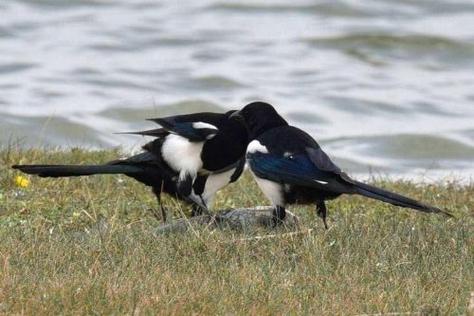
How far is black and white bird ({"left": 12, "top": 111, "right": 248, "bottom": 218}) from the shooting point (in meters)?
7.04

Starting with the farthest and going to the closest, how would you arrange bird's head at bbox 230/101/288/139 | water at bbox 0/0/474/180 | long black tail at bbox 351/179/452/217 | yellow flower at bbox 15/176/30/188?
water at bbox 0/0/474/180 → yellow flower at bbox 15/176/30/188 → bird's head at bbox 230/101/288/139 → long black tail at bbox 351/179/452/217

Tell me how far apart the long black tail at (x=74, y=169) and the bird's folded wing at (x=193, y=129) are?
A: 13.0 inches

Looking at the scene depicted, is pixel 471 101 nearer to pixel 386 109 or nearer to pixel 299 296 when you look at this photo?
pixel 386 109

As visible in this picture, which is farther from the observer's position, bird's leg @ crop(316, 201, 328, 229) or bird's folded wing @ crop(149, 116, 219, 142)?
bird's folded wing @ crop(149, 116, 219, 142)

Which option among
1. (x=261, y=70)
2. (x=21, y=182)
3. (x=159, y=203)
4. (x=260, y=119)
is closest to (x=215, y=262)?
(x=260, y=119)

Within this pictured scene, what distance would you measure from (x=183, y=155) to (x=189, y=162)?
55 millimetres

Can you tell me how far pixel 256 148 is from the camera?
677cm

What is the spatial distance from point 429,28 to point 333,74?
252 cm

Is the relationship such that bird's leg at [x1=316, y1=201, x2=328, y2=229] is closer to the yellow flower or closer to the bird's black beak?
the bird's black beak

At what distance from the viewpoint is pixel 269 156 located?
663 centimetres

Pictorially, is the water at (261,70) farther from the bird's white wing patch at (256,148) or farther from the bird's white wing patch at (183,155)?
the bird's white wing patch at (256,148)

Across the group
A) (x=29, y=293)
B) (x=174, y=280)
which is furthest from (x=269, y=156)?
(x=29, y=293)

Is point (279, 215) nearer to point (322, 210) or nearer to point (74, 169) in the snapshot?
point (322, 210)

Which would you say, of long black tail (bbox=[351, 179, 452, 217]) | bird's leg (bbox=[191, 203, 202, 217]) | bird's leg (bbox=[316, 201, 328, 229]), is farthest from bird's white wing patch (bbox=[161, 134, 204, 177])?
long black tail (bbox=[351, 179, 452, 217])
